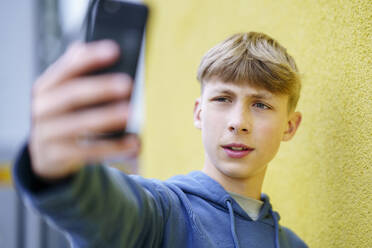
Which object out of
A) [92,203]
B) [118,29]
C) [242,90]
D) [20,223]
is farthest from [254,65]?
[20,223]

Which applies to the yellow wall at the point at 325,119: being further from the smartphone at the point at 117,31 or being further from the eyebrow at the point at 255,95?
the smartphone at the point at 117,31

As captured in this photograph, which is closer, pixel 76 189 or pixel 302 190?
pixel 76 189

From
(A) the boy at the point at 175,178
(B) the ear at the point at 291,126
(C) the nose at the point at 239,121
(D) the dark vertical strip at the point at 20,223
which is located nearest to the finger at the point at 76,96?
(A) the boy at the point at 175,178

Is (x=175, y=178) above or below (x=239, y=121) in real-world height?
below

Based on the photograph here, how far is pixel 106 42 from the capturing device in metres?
0.55

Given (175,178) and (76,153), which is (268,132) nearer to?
(175,178)

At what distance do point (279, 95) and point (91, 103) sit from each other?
22.5 inches

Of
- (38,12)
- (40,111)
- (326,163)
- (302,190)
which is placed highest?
(38,12)

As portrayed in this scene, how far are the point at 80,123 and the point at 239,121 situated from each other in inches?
18.4

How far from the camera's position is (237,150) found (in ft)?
2.83

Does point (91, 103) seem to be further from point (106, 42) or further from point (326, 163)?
point (326, 163)

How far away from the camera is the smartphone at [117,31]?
0.56 m

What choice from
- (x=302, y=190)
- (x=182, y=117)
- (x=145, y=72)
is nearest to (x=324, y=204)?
(x=302, y=190)

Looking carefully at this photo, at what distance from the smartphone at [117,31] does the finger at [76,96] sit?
5 centimetres
